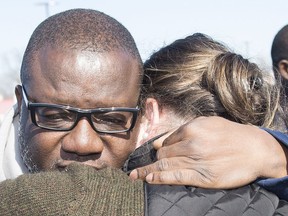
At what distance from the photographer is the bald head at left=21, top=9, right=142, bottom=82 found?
239cm

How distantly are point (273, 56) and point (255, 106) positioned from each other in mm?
4547

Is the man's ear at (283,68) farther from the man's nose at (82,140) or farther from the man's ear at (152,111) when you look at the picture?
the man's nose at (82,140)

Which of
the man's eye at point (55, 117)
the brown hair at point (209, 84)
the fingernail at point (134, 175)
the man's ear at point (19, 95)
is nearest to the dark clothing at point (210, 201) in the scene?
the fingernail at point (134, 175)

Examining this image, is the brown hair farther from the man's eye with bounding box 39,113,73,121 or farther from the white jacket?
→ the white jacket

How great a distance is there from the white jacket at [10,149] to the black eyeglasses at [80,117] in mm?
299

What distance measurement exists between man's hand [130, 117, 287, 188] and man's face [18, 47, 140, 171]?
36 cm

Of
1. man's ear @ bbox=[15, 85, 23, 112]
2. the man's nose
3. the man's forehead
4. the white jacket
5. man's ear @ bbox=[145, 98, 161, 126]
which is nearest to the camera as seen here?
the man's nose

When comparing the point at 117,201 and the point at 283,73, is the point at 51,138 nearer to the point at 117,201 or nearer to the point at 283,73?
the point at 117,201

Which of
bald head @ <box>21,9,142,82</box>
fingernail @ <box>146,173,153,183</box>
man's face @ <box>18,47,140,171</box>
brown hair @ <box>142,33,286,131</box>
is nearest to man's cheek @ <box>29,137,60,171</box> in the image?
man's face @ <box>18,47,140,171</box>

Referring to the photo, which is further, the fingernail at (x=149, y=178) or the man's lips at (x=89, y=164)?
the man's lips at (x=89, y=164)

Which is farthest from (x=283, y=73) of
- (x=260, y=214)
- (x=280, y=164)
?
(x=260, y=214)

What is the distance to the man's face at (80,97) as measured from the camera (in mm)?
2277

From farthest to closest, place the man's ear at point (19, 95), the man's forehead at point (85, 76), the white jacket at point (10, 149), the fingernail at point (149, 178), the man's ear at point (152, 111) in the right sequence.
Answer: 1. the man's ear at point (19, 95)
2. the white jacket at point (10, 149)
3. the man's ear at point (152, 111)
4. the man's forehead at point (85, 76)
5. the fingernail at point (149, 178)

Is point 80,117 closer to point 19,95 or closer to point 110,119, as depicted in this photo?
point 110,119
